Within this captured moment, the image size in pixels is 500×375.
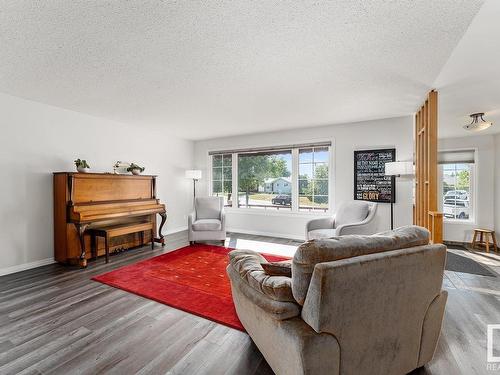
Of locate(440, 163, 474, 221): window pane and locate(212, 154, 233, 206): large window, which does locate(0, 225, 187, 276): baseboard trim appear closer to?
locate(212, 154, 233, 206): large window

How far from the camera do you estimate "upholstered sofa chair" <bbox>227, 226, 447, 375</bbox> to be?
1176 mm

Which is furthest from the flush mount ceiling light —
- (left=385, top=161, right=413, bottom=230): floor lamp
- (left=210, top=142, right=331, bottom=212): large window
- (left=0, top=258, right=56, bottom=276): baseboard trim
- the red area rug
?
(left=0, top=258, right=56, bottom=276): baseboard trim

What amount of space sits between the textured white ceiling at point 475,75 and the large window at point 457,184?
1190mm

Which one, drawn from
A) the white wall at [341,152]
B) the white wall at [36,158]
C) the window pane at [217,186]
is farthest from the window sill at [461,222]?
the white wall at [36,158]

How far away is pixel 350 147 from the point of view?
188 inches

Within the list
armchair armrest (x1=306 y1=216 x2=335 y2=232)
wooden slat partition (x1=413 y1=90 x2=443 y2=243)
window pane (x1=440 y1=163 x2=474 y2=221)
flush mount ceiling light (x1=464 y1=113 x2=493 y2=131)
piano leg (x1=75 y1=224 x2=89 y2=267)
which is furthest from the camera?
window pane (x1=440 y1=163 x2=474 y2=221)

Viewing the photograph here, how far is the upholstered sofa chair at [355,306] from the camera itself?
1176 millimetres

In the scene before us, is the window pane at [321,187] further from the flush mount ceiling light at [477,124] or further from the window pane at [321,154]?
the flush mount ceiling light at [477,124]

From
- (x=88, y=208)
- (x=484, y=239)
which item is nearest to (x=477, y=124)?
(x=484, y=239)

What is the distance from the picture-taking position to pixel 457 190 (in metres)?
5.58

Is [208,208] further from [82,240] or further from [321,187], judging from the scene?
[321,187]

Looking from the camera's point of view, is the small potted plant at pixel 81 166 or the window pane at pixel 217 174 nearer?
the small potted plant at pixel 81 166

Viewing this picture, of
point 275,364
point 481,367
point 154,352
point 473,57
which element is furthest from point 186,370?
point 473,57

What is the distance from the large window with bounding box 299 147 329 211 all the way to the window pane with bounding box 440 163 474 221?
2881mm
